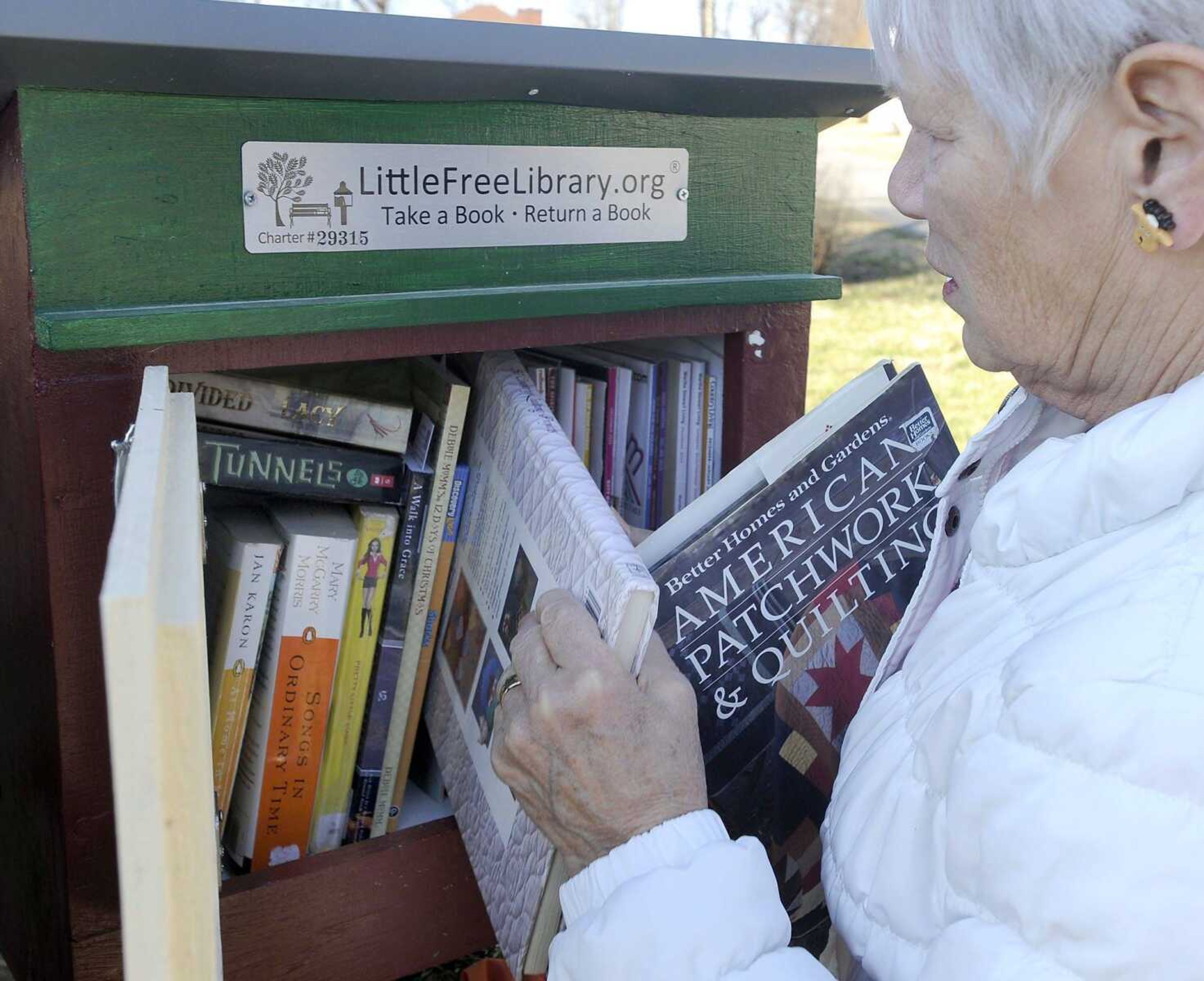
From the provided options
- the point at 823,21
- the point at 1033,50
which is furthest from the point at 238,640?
the point at 823,21

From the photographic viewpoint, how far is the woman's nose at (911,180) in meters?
0.94

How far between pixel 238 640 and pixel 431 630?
0.81ft

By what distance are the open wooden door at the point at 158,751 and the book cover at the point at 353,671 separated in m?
0.68

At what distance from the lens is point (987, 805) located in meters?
0.74

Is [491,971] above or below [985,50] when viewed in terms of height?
below

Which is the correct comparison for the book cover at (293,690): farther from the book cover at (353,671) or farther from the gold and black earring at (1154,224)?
the gold and black earring at (1154,224)

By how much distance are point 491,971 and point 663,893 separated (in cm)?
65

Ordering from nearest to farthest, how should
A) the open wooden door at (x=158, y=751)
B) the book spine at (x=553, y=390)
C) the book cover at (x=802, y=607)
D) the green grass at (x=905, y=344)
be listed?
the open wooden door at (x=158, y=751)
the book cover at (x=802, y=607)
the book spine at (x=553, y=390)
the green grass at (x=905, y=344)

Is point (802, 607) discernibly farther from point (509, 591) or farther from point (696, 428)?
point (696, 428)

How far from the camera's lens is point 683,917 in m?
0.85

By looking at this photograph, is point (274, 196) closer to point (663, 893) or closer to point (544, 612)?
point (544, 612)

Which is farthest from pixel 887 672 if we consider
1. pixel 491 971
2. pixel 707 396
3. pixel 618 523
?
pixel 491 971

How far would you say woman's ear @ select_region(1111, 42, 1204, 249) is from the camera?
0.74m

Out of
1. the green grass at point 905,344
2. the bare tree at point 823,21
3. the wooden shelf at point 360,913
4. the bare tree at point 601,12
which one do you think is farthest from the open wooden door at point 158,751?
the bare tree at point 823,21
